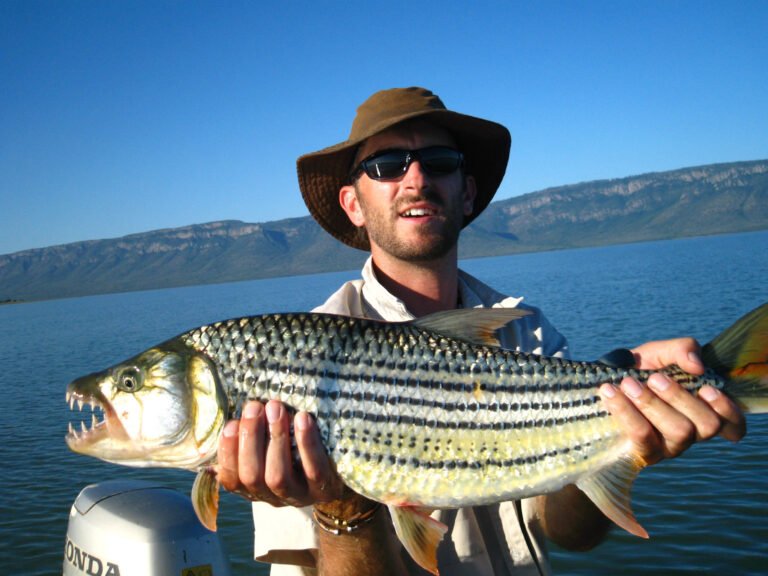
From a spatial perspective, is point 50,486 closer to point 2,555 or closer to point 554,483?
point 2,555

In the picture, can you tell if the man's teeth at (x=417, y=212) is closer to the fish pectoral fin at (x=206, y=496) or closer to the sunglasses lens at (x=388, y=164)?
the sunglasses lens at (x=388, y=164)

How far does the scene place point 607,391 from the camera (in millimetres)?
3695

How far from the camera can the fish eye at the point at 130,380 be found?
3.73m

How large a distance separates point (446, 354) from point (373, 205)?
1917mm

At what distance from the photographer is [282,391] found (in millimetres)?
3541

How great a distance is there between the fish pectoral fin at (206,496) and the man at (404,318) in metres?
0.09

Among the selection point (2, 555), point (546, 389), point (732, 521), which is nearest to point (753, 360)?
point (546, 389)

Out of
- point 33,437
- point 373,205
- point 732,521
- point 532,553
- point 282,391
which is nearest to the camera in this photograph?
point 282,391

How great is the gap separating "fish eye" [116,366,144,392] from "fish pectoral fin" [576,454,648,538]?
262 centimetres

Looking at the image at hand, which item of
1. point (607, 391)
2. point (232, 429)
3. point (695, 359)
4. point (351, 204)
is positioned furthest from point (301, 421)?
point (351, 204)

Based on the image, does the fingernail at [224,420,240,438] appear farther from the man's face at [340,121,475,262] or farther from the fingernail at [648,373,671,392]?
the fingernail at [648,373,671,392]

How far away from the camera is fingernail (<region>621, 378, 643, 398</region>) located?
12.0 feet

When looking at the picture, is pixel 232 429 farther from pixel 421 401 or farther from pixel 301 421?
pixel 421 401

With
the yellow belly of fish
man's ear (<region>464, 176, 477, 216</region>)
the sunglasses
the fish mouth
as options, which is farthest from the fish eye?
man's ear (<region>464, 176, 477, 216</region>)
